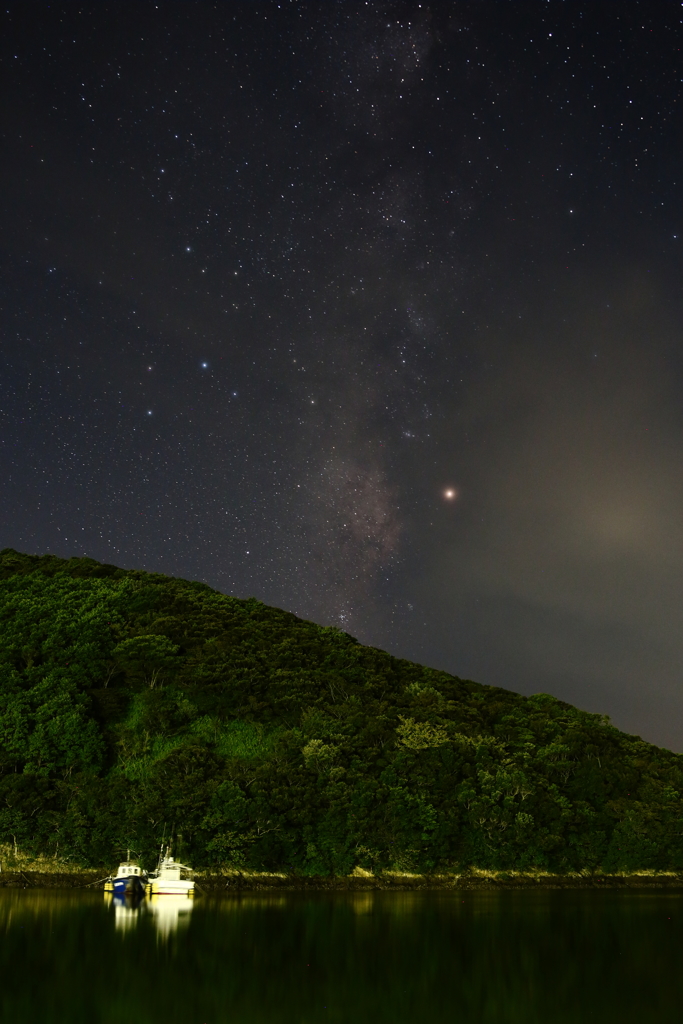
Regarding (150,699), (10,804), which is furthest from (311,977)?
(150,699)

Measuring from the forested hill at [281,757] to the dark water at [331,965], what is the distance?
12.7 metres

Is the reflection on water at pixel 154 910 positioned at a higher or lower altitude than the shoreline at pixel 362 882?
lower

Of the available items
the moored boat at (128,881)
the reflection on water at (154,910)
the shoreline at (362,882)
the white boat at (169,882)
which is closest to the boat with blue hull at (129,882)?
the moored boat at (128,881)

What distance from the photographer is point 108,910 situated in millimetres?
38156

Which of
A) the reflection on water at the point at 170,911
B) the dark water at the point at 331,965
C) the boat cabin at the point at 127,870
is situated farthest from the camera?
the boat cabin at the point at 127,870

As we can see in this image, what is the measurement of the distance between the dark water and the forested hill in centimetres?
1275

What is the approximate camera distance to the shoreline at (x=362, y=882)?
50719 millimetres

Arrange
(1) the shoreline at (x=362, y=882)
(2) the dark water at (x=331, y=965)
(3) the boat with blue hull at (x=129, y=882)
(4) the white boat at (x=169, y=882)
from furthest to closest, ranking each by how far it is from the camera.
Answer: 1. (1) the shoreline at (x=362, y=882)
2. (3) the boat with blue hull at (x=129, y=882)
3. (4) the white boat at (x=169, y=882)
4. (2) the dark water at (x=331, y=965)

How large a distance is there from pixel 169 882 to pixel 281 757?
13679 millimetres

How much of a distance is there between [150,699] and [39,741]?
9.81 m

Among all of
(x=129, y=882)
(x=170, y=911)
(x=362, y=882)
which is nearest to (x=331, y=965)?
(x=170, y=911)

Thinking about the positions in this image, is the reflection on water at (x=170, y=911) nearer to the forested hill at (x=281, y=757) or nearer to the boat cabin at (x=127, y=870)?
the boat cabin at (x=127, y=870)

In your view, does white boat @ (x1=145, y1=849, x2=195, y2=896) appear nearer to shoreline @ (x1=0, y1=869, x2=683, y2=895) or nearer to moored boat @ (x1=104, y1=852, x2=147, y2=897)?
moored boat @ (x1=104, y1=852, x2=147, y2=897)

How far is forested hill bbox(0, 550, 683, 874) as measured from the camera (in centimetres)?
5328
